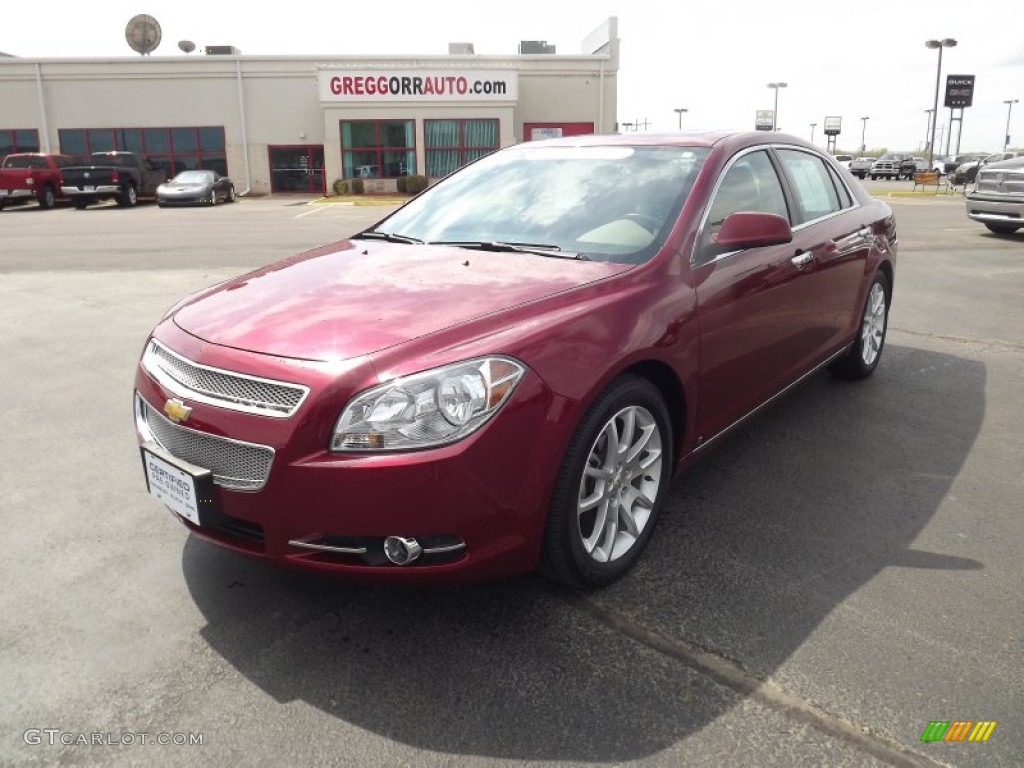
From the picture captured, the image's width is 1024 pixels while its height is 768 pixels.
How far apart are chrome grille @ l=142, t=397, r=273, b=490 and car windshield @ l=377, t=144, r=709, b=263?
1501 mm

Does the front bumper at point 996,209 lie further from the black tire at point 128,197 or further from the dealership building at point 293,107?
the black tire at point 128,197

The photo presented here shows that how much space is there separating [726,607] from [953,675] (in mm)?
706

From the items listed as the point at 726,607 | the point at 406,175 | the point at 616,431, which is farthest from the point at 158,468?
the point at 406,175

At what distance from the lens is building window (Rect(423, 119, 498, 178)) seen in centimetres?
3562

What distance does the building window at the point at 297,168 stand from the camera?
36.2 metres

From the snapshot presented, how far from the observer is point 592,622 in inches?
110

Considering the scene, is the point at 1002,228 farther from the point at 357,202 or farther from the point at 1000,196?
the point at 357,202

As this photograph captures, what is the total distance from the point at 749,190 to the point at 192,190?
2711 cm

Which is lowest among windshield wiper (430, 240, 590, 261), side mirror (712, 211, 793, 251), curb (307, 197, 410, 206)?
curb (307, 197, 410, 206)

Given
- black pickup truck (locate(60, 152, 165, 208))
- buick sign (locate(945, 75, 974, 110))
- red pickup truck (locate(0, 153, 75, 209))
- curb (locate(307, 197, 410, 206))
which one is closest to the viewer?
red pickup truck (locate(0, 153, 75, 209))

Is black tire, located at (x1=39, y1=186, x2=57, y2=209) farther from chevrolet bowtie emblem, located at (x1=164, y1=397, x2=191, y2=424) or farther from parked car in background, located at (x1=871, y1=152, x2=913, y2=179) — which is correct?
parked car in background, located at (x1=871, y1=152, x2=913, y2=179)

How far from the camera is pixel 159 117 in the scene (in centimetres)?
3525

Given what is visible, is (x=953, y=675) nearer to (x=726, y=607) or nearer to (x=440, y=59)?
(x=726, y=607)

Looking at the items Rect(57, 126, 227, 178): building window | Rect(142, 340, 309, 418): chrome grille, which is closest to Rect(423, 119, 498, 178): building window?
Rect(57, 126, 227, 178): building window
